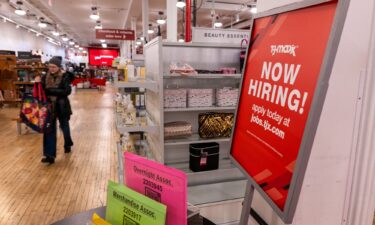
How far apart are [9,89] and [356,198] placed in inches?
455

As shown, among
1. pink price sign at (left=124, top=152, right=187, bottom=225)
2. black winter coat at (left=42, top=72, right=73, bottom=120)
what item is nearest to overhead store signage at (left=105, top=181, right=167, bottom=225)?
pink price sign at (left=124, top=152, right=187, bottom=225)

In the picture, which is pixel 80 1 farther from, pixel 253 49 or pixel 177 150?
pixel 253 49

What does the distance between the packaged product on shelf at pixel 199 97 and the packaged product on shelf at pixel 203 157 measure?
1.60 ft

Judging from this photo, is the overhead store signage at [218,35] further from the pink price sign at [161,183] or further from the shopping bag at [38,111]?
the shopping bag at [38,111]

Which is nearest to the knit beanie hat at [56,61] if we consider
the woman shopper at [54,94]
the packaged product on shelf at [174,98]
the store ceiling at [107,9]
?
the woman shopper at [54,94]

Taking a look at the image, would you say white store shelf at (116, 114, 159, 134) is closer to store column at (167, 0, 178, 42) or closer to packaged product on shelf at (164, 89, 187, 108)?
packaged product on shelf at (164, 89, 187, 108)

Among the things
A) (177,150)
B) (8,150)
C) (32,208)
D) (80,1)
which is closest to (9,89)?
(80,1)

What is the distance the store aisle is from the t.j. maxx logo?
280 cm

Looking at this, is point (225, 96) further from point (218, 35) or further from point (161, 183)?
point (161, 183)

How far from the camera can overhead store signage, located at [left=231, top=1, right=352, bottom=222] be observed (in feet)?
3.20

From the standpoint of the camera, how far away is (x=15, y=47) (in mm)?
15797

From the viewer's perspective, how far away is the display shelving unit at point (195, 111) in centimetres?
313

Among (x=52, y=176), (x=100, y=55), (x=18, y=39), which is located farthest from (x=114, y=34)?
(x=100, y=55)

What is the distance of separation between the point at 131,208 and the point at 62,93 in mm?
4150
